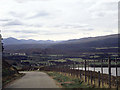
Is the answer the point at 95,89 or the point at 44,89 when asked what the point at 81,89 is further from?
the point at 44,89

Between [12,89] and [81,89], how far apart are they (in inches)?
256

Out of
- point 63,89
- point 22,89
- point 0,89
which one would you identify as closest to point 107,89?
point 63,89

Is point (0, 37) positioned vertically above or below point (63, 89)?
above

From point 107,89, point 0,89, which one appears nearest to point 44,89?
point 0,89

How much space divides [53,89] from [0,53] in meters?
42.9

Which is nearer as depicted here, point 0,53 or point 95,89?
point 95,89

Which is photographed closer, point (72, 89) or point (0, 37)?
point (72, 89)

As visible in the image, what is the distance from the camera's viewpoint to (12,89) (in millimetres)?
21859

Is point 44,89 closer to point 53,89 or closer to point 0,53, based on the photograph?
point 53,89

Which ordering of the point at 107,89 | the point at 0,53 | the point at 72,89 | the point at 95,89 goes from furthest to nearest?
the point at 0,53 → the point at 72,89 → the point at 95,89 → the point at 107,89

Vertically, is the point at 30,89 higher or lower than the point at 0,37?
lower

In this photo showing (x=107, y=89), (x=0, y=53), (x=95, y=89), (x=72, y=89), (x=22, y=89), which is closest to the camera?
(x=107, y=89)

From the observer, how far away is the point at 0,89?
70.3 ft

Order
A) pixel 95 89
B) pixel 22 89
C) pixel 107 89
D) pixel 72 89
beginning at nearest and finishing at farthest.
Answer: pixel 107 89, pixel 95 89, pixel 72 89, pixel 22 89
